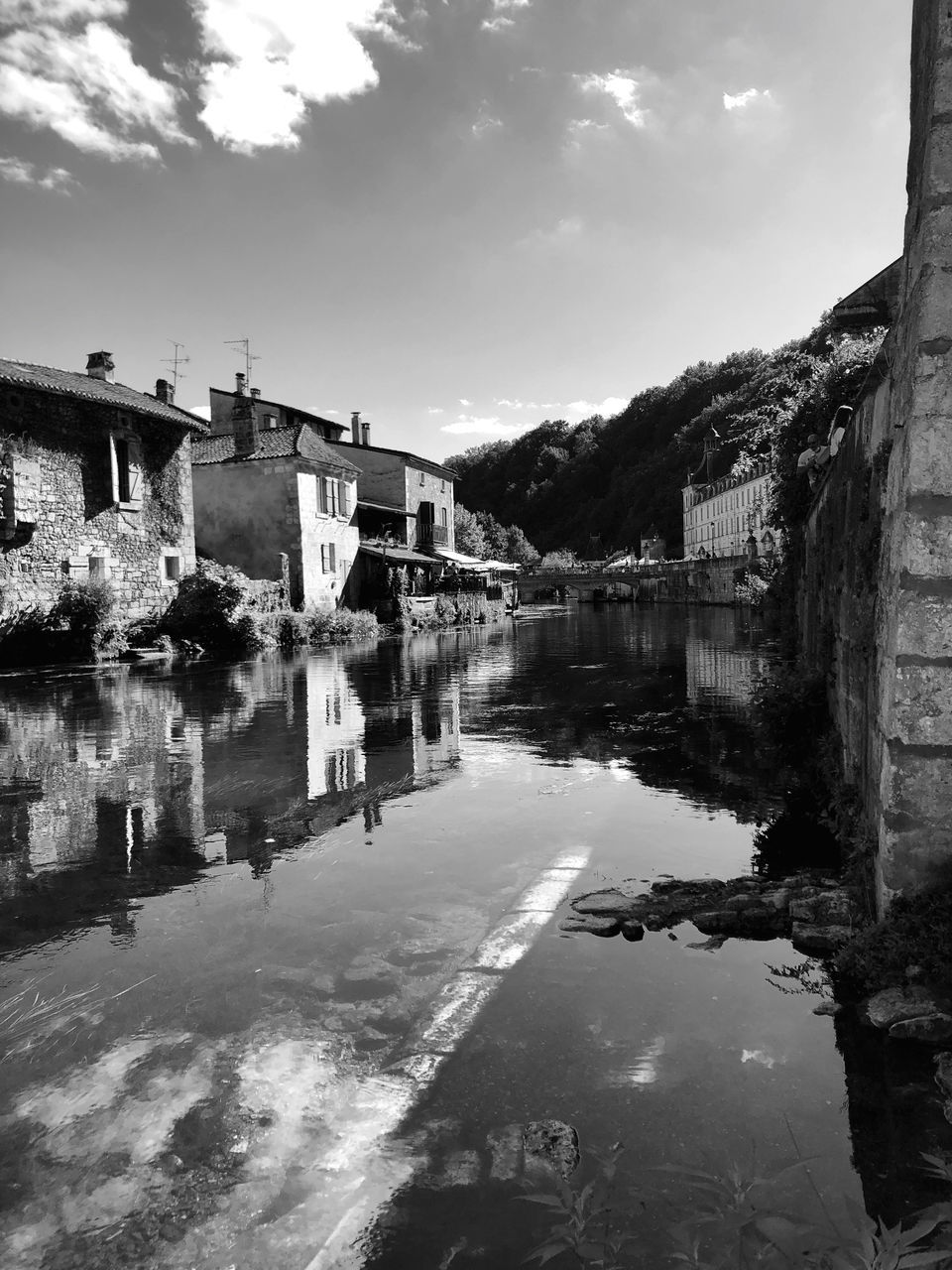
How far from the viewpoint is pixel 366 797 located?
8.29 meters

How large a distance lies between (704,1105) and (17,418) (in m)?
25.1

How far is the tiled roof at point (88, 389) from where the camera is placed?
75.4ft

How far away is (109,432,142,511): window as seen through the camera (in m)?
26.2

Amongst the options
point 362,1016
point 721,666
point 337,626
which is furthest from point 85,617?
point 362,1016

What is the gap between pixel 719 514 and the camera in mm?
89125

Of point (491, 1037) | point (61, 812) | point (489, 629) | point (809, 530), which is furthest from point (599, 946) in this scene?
point (489, 629)

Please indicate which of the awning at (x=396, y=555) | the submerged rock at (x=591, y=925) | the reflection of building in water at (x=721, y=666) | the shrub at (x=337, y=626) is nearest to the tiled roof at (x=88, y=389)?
the shrub at (x=337, y=626)

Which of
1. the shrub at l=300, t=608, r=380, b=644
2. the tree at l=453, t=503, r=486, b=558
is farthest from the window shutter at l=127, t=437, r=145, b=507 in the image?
the tree at l=453, t=503, r=486, b=558

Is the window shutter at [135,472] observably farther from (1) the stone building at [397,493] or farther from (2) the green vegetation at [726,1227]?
(2) the green vegetation at [726,1227]

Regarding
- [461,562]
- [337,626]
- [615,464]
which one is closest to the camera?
[337,626]

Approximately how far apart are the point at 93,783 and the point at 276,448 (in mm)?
25773

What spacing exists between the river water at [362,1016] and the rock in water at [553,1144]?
6 centimetres

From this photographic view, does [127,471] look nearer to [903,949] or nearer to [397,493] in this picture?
[397,493]

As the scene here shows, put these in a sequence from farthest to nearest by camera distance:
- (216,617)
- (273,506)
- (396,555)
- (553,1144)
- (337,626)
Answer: (396,555), (273,506), (337,626), (216,617), (553,1144)
